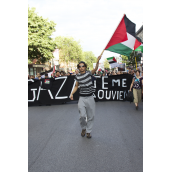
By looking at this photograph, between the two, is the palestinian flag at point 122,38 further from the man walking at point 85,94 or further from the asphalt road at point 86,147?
the asphalt road at point 86,147

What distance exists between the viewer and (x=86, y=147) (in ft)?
14.4

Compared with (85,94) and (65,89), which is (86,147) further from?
(65,89)

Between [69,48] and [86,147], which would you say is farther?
[69,48]

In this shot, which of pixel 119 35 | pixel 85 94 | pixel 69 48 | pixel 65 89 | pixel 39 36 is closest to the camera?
pixel 85 94

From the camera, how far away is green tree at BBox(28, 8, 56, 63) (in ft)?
83.7

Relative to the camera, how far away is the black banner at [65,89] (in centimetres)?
1086

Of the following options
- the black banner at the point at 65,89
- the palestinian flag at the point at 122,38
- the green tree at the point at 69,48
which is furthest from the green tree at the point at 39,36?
the green tree at the point at 69,48

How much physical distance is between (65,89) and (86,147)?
22.9 feet

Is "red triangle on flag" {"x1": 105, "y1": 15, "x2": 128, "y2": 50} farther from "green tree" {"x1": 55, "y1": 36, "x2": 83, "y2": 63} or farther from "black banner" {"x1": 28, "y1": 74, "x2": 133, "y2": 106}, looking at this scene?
"green tree" {"x1": 55, "y1": 36, "x2": 83, "y2": 63}

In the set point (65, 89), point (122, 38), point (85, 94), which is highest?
point (122, 38)

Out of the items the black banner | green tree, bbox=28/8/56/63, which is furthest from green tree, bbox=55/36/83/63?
the black banner

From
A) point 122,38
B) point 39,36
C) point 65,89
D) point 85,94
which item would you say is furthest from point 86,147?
point 39,36
